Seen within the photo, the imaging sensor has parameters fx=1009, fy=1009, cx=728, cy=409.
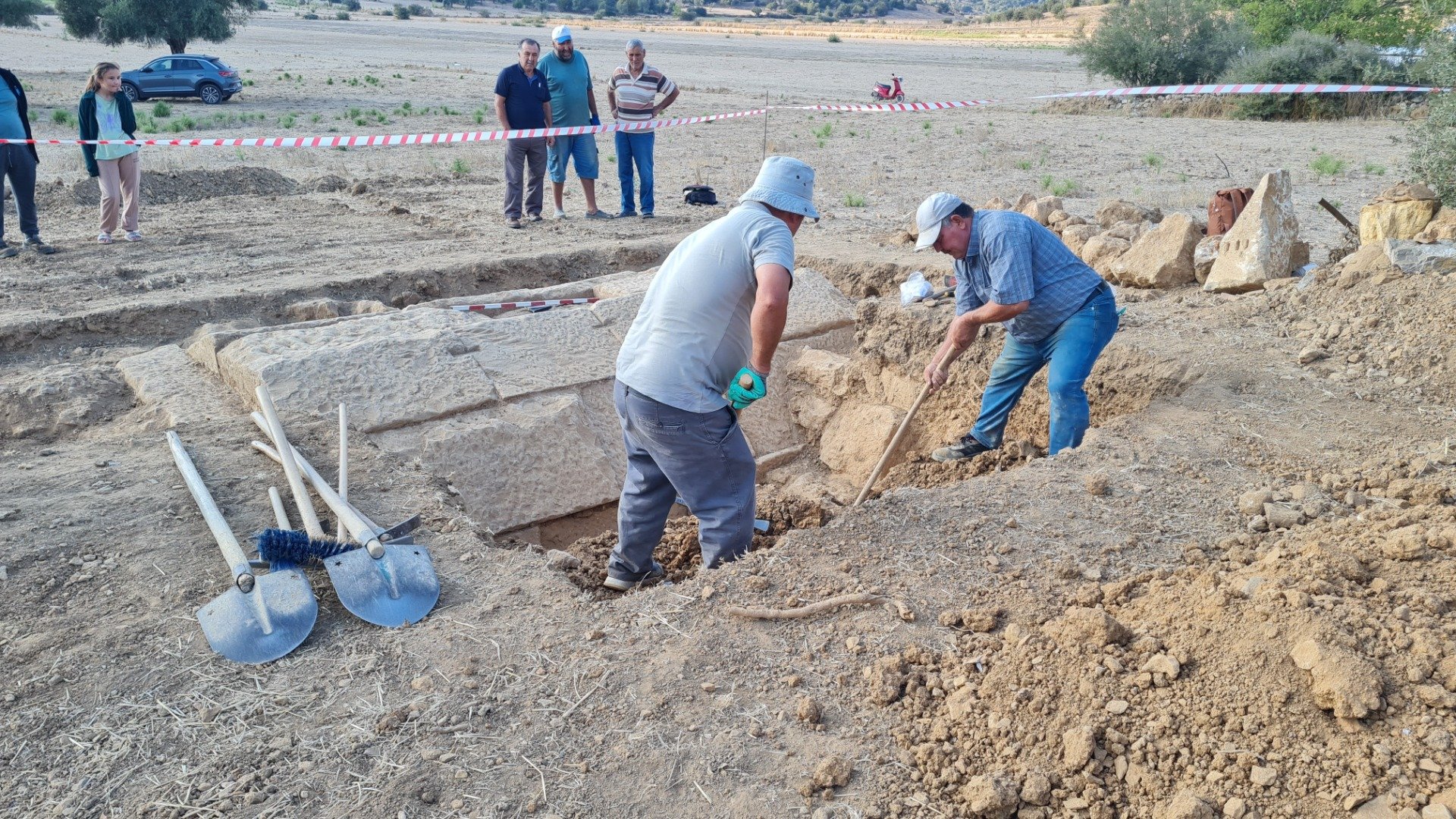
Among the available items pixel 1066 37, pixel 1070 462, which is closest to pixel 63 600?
pixel 1070 462

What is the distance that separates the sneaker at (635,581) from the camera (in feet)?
13.4

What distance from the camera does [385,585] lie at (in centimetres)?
340

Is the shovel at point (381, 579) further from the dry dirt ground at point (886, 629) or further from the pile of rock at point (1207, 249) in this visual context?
the pile of rock at point (1207, 249)

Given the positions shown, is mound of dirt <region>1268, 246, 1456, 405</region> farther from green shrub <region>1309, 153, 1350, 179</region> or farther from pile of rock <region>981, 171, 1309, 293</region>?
green shrub <region>1309, 153, 1350, 179</region>

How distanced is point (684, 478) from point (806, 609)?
0.74 m

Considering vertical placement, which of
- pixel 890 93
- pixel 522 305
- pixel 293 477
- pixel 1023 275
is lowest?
pixel 293 477

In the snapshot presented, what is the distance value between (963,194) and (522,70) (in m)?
5.00

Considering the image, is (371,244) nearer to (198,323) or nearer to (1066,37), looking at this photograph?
(198,323)

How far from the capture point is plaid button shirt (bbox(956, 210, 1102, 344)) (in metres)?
4.28

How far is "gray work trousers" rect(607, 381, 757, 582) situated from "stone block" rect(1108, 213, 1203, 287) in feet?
13.7

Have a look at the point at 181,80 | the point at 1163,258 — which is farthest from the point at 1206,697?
the point at 181,80

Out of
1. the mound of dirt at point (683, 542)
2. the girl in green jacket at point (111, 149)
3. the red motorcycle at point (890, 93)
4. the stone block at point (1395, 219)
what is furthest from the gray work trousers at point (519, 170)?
the red motorcycle at point (890, 93)

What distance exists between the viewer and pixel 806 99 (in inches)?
969

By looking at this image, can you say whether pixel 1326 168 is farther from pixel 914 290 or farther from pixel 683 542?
pixel 683 542
